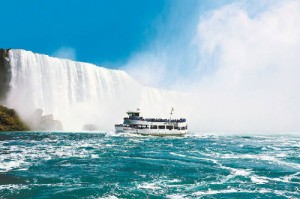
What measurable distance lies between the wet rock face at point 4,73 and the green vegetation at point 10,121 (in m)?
8.64

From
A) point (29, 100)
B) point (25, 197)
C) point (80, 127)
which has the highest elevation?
point (29, 100)

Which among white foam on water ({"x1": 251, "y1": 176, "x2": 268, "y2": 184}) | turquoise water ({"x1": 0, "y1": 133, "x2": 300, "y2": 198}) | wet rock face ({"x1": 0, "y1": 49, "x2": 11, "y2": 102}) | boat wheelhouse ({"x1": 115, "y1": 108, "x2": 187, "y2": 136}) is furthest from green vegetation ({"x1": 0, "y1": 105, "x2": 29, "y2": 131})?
white foam on water ({"x1": 251, "y1": 176, "x2": 268, "y2": 184})

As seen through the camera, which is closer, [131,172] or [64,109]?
[131,172]

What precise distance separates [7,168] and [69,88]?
70.5 m

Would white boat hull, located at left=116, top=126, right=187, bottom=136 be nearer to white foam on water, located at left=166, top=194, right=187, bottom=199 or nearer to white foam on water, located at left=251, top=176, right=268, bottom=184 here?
white foam on water, located at left=251, top=176, right=268, bottom=184

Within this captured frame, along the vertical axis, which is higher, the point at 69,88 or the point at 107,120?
the point at 69,88

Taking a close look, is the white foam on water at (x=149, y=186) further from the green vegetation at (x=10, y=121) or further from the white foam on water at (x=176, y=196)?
the green vegetation at (x=10, y=121)


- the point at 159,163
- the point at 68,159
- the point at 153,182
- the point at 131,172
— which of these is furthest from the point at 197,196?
the point at 68,159

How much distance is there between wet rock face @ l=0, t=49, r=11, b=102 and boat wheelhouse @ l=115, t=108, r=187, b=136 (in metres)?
36.5

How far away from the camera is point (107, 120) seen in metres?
105

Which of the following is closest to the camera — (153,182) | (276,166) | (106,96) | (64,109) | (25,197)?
(25,197)

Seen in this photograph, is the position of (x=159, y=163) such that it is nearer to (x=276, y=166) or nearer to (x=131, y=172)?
(x=131, y=172)

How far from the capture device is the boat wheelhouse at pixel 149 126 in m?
71.2

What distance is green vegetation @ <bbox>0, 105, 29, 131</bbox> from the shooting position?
78.9m
